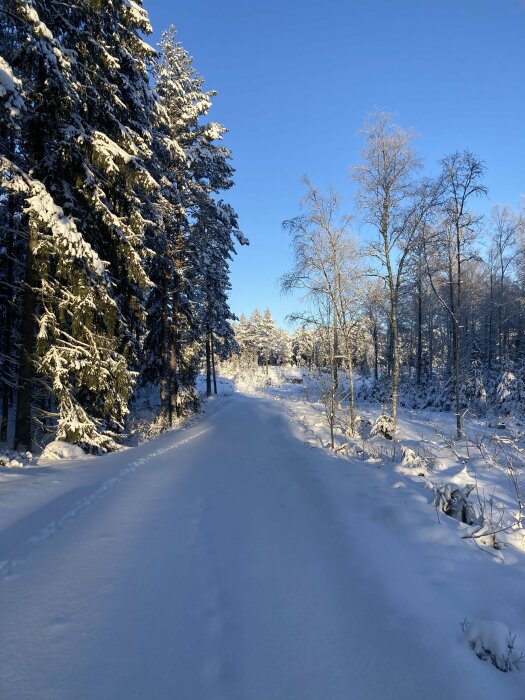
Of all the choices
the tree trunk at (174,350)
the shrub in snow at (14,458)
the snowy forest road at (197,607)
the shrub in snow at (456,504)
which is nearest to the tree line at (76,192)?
the shrub in snow at (14,458)

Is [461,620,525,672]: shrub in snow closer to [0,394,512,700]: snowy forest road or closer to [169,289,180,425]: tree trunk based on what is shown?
[0,394,512,700]: snowy forest road

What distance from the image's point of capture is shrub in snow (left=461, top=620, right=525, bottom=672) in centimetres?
234

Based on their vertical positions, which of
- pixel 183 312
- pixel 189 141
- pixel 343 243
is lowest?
pixel 183 312

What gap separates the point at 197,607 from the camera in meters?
2.89

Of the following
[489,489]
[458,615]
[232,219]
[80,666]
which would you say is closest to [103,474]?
[80,666]

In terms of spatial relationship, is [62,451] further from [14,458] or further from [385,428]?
[385,428]

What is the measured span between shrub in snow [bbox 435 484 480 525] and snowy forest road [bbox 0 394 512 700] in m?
1.44

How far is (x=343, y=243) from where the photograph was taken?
12.5m

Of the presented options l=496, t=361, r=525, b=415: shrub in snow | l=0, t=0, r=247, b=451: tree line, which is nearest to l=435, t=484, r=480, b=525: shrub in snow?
l=0, t=0, r=247, b=451: tree line

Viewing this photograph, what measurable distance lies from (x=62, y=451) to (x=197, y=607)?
6.46m

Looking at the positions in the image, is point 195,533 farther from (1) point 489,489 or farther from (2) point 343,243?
(2) point 343,243

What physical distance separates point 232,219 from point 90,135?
9570 millimetres

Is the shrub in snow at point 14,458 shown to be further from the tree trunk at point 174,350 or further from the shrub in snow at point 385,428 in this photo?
the shrub in snow at point 385,428

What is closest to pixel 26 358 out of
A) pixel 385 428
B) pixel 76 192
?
pixel 76 192
